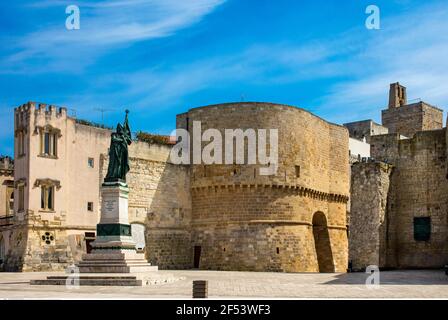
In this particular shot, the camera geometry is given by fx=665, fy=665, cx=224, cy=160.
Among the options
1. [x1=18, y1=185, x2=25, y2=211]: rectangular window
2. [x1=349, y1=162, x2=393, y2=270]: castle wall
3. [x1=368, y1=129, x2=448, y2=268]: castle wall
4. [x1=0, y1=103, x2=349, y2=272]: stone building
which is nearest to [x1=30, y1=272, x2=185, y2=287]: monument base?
[x1=0, y1=103, x2=349, y2=272]: stone building

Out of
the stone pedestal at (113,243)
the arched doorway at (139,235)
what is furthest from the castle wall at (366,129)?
the stone pedestal at (113,243)

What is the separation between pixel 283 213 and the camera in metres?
35.6

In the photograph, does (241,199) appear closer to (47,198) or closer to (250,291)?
(47,198)

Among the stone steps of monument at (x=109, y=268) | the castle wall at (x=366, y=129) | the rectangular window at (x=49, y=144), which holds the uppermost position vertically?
the castle wall at (x=366, y=129)

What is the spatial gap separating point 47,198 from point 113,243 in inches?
427

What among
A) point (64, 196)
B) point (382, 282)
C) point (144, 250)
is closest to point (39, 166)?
point (64, 196)

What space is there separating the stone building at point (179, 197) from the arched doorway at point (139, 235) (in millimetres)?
52

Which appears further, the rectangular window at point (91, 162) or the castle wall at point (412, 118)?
the castle wall at point (412, 118)

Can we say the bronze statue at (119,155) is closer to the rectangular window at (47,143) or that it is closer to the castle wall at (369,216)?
the rectangular window at (47,143)

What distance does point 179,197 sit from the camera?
36688 millimetres

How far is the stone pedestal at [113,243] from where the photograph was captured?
2188 centimetres
